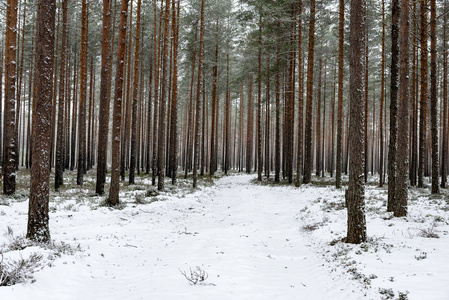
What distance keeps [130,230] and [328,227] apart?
5673 millimetres

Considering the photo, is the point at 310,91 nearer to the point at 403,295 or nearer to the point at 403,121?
the point at 403,121

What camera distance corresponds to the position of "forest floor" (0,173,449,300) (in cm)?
427

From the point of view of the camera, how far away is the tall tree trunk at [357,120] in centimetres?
619

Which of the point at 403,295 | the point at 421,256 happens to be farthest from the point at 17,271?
the point at 421,256

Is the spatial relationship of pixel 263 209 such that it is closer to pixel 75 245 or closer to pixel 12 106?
pixel 75 245

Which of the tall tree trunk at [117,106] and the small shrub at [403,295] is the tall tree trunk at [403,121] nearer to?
the small shrub at [403,295]

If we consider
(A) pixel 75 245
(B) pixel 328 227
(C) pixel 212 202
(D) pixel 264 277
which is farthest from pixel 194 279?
(C) pixel 212 202

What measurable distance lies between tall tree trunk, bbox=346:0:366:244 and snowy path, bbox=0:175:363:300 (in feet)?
4.17

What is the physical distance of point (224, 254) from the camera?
20.1 feet

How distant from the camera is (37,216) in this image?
5863 millimetres

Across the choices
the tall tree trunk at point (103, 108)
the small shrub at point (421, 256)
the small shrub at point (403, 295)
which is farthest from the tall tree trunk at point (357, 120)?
the tall tree trunk at point (103, 108)

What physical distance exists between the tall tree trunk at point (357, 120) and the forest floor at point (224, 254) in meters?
0.55

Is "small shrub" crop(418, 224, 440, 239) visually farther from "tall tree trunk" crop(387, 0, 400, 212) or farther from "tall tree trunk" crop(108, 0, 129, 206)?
"tall tree trunk" crop(108, 0, 129, 206)

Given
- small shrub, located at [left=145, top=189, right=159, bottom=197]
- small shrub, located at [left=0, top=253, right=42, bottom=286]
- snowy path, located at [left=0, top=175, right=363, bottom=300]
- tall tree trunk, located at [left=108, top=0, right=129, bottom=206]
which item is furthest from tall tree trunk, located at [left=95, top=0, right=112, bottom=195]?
small shrub, located at [left=0, top=253, right=42, bottom=286]
